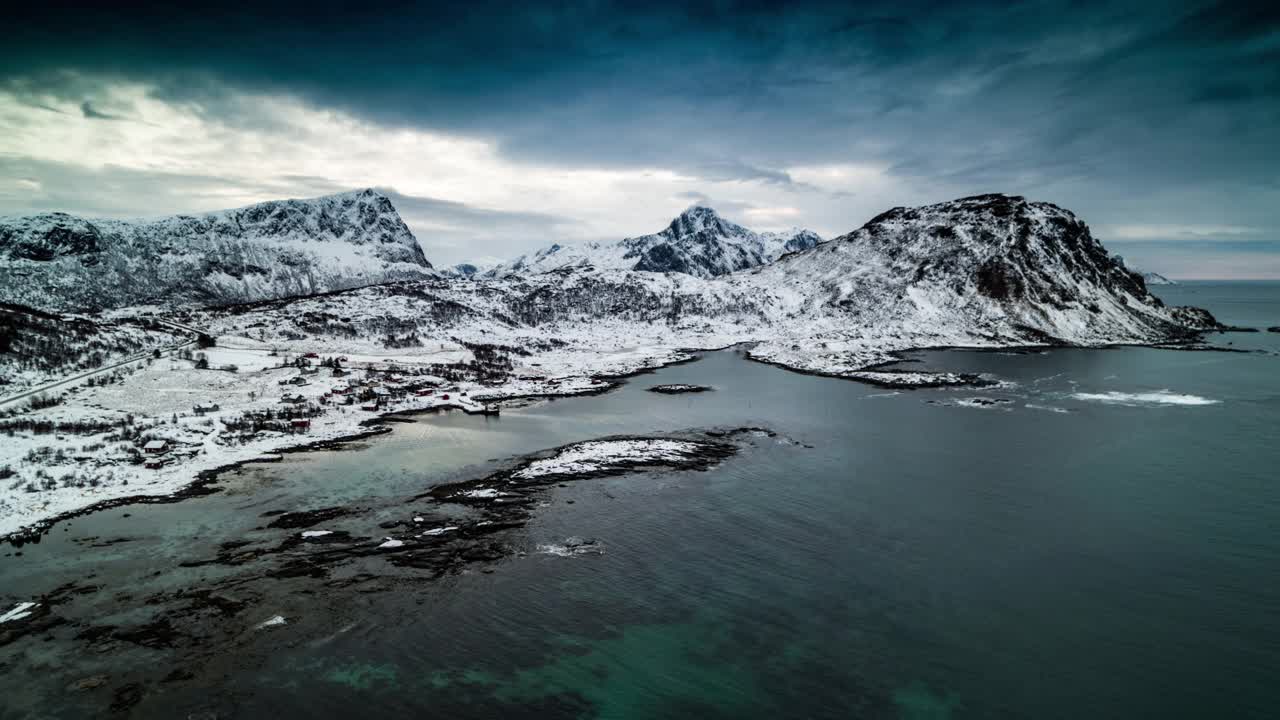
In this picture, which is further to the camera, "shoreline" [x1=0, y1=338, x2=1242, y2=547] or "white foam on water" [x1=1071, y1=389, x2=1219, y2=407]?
"white foam on water" [x1=1071, y1=389, x2=1219, y2=407]

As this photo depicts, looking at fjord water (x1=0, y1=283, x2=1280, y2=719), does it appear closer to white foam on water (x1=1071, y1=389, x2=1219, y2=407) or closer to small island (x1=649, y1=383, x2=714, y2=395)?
white foam on water (x1=1071, y1=389, x2=1219, y2=407)

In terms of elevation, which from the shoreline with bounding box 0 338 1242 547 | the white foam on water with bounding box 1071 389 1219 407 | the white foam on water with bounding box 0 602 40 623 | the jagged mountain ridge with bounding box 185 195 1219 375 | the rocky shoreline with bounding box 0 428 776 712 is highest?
the jagged mountain ridge with bounding box 185 195 1219 375

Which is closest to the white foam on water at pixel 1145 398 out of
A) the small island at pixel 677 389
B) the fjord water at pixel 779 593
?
the fjord water at pixel 779 593

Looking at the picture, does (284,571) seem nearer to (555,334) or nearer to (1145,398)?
(1145,398)

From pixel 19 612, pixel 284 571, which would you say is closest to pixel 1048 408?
pixel 284 571

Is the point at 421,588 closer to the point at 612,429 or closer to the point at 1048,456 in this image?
the point at 612,429

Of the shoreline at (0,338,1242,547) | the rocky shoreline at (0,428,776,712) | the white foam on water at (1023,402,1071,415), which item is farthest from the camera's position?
the white foam on water at (1023,402,1071,415)

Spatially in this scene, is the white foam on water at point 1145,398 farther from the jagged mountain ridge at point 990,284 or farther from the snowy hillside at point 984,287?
the jagged mountain ridge at point 990,284

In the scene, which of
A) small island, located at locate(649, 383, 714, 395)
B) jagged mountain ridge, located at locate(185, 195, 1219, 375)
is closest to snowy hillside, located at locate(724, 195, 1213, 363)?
jagged mountain ridge, located at locate(185, 195, 1219, 375)

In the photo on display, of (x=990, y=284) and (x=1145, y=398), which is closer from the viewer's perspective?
(x=1145, y=398)
